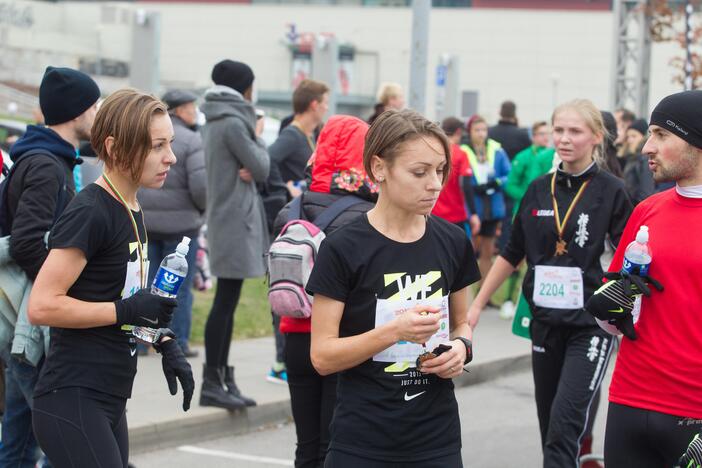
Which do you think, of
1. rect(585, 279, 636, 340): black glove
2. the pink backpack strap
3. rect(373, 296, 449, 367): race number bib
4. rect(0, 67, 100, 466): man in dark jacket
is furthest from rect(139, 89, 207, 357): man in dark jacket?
rect(373, 296, 449, 367): race number bib

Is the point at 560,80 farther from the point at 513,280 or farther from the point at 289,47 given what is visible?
the point at 513,280

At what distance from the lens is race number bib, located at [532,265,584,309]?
18.5ft

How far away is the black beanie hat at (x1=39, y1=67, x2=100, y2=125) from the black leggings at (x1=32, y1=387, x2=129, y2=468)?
1.41 meters

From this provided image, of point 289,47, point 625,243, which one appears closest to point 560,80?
point 289,47

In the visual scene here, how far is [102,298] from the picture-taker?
150 inches

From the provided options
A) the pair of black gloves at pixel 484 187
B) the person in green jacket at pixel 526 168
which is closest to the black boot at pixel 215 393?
the pair of black gloves at pixel 484 187

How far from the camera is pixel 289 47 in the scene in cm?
7231

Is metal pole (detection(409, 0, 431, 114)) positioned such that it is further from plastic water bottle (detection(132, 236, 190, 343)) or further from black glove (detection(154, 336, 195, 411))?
plastic water bottle (detection(132, 236, 190, 343))

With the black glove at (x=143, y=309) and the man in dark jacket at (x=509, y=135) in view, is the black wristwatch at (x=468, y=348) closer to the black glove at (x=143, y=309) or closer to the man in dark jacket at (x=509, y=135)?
the black glove at (x=143, y=309)

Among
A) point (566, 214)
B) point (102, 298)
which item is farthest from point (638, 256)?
point (102, 298)

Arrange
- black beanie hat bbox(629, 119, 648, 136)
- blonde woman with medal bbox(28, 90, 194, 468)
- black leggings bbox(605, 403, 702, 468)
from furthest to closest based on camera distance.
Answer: black beanie hat bbox(629, 119, 648, 136), black leggings bbox(605, 403, 702, 468), blonde woman with medal bbox(28, 90, 194, 468)

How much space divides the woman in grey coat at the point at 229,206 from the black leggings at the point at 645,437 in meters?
3.75

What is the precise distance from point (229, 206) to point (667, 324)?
4.21m

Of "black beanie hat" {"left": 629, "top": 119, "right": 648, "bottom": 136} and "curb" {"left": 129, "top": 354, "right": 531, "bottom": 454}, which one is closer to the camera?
"curb" {"left": 129, "top": 354, "right": 531, "bottom": 454}
